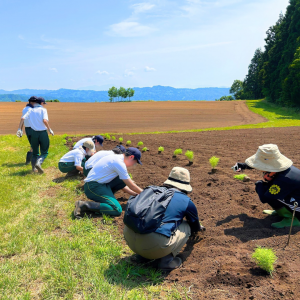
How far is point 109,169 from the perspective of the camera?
4969 mm

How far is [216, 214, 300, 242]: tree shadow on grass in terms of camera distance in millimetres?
4078

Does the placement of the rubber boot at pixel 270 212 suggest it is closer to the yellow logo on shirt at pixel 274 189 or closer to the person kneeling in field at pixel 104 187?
the yellow logo on shirt at pixel 274 189

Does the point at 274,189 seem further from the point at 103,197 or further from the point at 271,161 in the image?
the point at 103,197

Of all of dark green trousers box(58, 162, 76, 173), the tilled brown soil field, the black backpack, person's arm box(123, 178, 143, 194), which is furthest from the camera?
dark green trousers box(58, 162, 76, 173)

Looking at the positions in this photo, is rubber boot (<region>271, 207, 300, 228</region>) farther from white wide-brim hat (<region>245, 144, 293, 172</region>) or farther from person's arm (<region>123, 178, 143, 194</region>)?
person's arm (<region>123, 178, 143, 194</region>)

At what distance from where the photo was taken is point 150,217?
10.3 feet

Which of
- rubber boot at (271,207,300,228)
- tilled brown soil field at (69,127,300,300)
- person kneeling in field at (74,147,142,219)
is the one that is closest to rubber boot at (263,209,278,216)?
tilled brown soil field at (69,127,300,300)

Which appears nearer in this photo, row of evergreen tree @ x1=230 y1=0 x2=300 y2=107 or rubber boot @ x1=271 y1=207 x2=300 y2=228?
rubber boot @ x1=271 y1=207 x2=300 y2=228

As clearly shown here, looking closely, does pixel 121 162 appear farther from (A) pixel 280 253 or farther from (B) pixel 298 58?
(B) pixel 298 58

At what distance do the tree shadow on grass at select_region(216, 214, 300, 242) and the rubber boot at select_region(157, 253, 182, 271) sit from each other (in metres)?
1.14

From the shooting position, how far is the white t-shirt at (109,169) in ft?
15.6

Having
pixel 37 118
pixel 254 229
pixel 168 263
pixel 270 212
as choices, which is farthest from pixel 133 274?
pixel 37 118

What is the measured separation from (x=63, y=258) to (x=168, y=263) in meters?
1.39

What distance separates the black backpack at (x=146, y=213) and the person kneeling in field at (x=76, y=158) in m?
4.31
